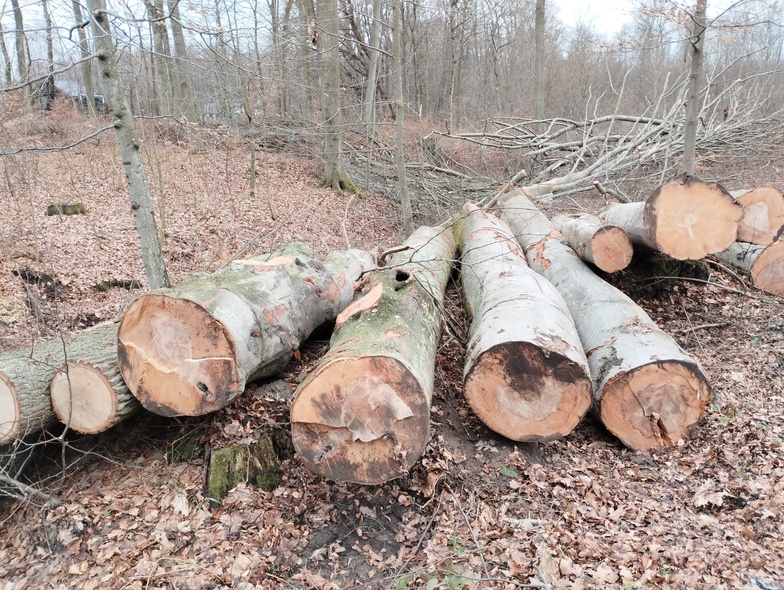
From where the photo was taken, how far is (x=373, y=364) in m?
2.88

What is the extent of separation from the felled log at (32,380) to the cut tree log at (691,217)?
4.70m

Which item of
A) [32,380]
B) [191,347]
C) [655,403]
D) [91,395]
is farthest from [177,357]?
[655,403]

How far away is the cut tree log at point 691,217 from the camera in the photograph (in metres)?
4.46

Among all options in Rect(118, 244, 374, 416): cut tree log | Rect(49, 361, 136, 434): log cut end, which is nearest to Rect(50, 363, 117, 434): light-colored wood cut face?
Rect(49, 361, 136, 434): log cut end

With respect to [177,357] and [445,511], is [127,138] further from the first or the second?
[445,511]

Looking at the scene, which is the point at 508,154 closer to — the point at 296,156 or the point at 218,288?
the point at 296,156

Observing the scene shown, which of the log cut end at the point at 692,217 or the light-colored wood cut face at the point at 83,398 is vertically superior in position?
the log cut end at the point at 692,217

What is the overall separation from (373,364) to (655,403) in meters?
2.14

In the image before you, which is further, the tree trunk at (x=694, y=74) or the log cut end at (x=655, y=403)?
the tree trunk at (x=694, y=74)

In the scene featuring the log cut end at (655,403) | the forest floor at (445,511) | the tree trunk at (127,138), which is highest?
the tree trunk at (127,138)

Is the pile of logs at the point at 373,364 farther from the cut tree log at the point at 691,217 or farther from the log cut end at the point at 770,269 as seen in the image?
the log cut end at the point at 770,269

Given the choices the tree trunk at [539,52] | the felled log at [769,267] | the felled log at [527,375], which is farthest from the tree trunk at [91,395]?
the tree trunk at [539,52]

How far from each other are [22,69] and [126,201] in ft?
9.22

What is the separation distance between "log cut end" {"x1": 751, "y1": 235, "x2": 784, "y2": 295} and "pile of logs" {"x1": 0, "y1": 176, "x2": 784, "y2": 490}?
1.54 metres
